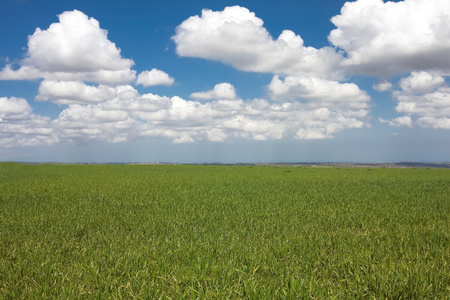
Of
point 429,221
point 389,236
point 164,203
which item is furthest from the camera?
point 164,203

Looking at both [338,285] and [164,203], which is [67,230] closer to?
[164,203]

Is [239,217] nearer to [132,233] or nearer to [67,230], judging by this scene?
[132,233]

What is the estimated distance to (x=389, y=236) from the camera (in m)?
7.81

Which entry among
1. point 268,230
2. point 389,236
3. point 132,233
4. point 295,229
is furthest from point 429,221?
point 132,233

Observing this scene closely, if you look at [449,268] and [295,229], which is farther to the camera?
[295,229]

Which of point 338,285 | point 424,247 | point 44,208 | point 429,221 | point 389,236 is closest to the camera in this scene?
point 338,285

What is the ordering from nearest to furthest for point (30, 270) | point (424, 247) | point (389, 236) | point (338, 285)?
point (338, 285) < point (30, 270) < point (424, 247) < point (389, 236)

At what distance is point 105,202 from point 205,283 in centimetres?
1037

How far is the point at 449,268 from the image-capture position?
5484 mm

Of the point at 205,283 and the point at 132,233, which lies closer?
the point at 205,283

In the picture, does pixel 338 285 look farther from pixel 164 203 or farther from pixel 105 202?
A: pixel 105 202

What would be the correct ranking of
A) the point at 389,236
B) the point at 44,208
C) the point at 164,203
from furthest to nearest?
the point at 164,203, the point at 44,208, the point at 389,236

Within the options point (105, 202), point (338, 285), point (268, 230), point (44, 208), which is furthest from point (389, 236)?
point (44, 208)

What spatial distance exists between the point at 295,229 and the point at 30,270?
632cm
